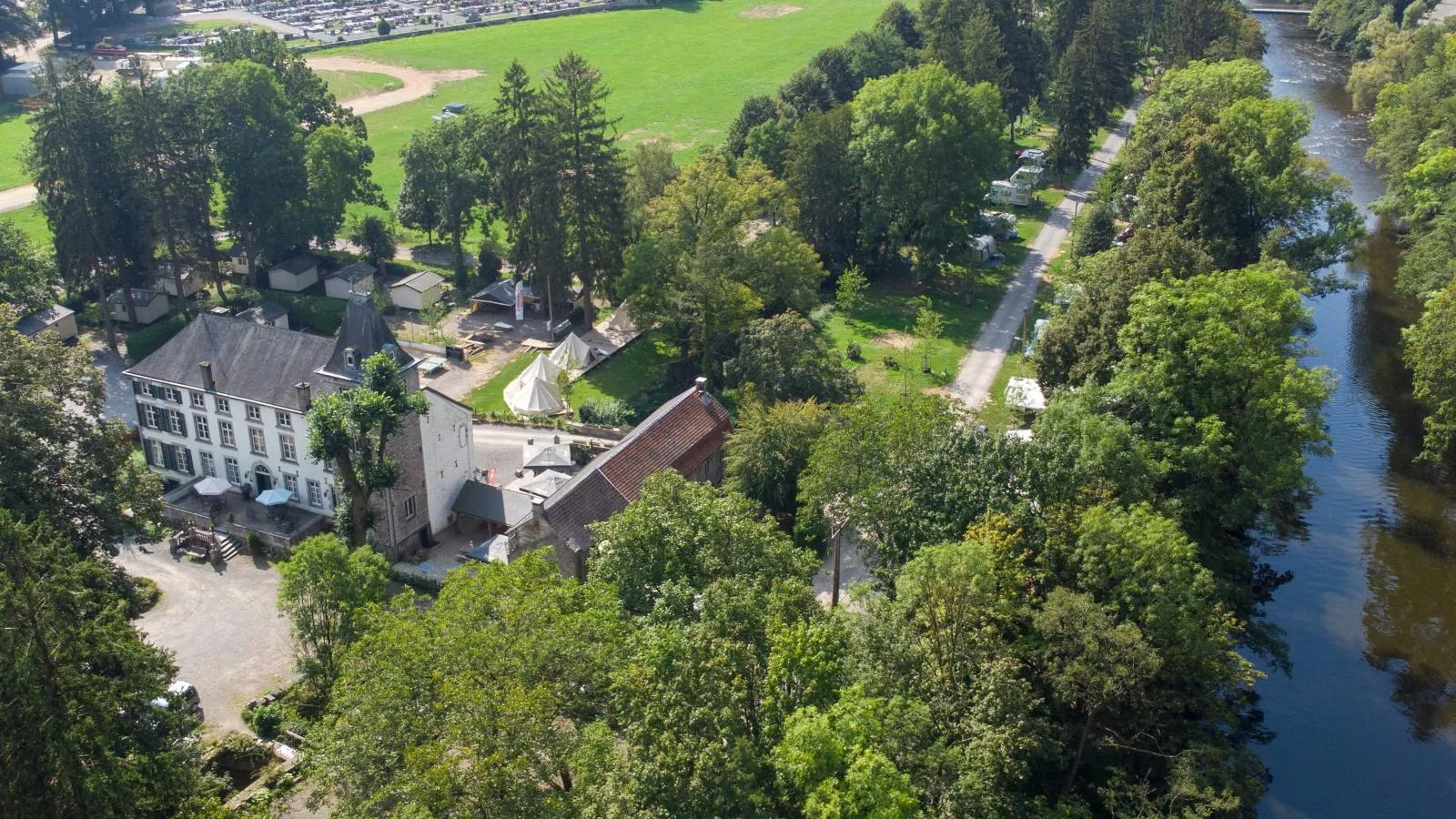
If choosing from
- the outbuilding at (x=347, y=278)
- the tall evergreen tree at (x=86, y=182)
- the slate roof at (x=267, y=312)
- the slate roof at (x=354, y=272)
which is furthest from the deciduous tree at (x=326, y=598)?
the slate roof at (x=354, y=272)

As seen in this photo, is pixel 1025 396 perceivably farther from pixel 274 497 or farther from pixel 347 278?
pixel 347 278

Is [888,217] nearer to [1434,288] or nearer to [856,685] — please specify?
[1434,288]

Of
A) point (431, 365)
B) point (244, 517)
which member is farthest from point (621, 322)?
point (244, 517)

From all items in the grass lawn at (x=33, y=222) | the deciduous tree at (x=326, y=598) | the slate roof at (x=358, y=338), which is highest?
the slate roof at (x=358, y=338)

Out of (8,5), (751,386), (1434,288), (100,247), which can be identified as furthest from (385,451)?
(8,5)

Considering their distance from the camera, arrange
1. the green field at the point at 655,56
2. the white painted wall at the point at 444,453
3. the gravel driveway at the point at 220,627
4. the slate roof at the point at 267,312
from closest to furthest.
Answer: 1. the gravel driveway at the point at 220,627
2. the white painted wall at the point at 444,453
3. the slate roof at the point at 267,312
4. the green field at the point at 655,56

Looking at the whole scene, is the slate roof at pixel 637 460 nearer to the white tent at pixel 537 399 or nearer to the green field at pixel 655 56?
the white tent at pixel 537 399

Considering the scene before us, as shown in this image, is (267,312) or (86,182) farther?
(267,312)
